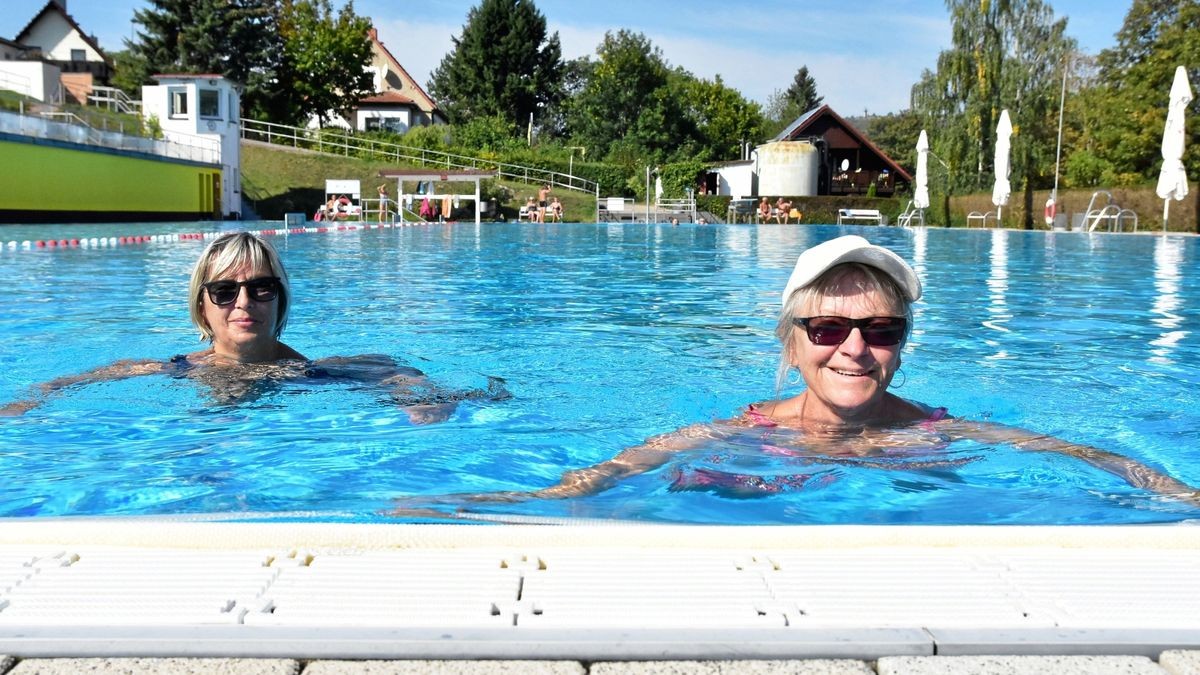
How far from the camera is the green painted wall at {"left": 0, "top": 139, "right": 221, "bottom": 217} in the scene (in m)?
24.6

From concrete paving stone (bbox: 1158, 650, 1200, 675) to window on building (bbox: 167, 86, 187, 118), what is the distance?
37.2 m

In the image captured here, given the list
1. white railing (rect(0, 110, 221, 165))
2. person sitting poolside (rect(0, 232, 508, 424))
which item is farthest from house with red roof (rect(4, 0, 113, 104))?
person sitting poolside (rect(0, 232, 508, 424))

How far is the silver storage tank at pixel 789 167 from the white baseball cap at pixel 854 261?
4518 centimetres

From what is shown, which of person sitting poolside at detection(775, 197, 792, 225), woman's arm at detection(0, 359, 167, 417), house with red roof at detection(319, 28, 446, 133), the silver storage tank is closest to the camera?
woman's arm at detection(0, 359, 167, 417)

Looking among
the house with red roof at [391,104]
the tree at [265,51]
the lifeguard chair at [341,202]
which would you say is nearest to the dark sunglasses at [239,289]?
the lifeguard chair at [341,202]

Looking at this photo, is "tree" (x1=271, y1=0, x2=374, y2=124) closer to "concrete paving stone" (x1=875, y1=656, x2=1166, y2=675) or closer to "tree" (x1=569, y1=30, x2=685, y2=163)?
"tree" (x1=569, y1=30, x2=685, y2=163)

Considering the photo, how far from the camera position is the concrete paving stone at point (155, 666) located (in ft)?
4.83

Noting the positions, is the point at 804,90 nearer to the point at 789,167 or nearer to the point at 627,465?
the point at 789,167

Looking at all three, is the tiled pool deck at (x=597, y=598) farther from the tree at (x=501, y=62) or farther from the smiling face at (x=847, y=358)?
the tree at (x=501, y=62)

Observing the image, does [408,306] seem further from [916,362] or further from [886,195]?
[886,195]

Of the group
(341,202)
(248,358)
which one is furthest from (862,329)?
(341,202)

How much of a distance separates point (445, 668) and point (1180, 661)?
109 centimetres

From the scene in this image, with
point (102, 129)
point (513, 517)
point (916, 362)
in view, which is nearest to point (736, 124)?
point (102, 129)

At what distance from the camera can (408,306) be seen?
979 centimetres
